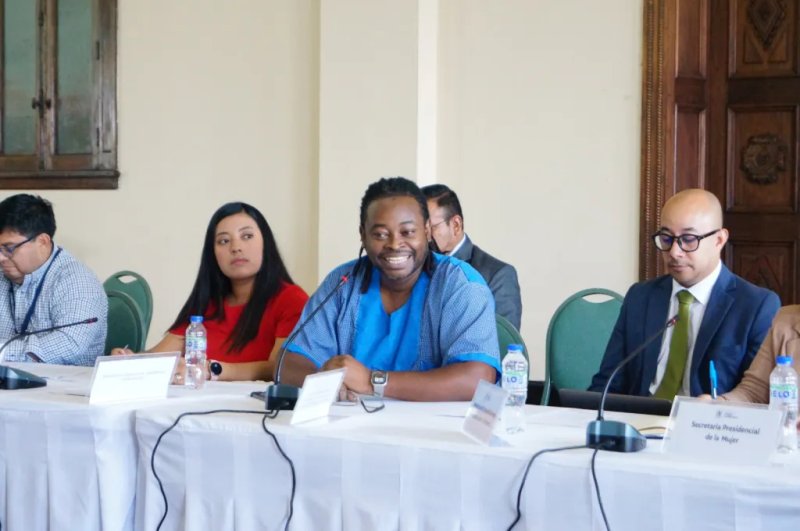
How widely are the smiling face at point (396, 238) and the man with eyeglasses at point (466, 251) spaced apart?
1.10m

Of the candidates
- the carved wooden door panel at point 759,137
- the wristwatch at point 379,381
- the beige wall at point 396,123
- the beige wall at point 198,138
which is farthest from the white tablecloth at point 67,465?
the carved wooden door panel at point 759,137

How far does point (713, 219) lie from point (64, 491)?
1711 millimetres

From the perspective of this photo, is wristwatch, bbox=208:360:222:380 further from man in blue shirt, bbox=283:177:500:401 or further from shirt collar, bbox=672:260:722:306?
shirt collar, bbox=672:260:722:306

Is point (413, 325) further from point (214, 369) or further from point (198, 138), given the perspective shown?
point (198, 138)

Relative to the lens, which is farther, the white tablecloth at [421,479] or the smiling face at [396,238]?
the smiling face at [396,238]

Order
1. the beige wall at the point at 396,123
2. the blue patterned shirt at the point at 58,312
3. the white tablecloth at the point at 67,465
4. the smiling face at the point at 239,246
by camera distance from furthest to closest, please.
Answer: the beige wall at the point at 396,123, the blue patterned shirt at the point at 58,312, the smiling face at the point at 239,246, the white tablecloth at the point at 67,465

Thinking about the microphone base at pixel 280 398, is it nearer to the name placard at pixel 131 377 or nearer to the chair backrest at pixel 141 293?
the name placard at pixel 131 377

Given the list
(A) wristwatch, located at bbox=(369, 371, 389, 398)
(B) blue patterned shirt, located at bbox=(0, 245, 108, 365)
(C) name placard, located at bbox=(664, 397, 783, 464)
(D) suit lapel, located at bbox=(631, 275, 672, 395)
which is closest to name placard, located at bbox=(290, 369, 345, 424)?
(A) wristwatch, located at bbox=(369, 371, 389, 398)

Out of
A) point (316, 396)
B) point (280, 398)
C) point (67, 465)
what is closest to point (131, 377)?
point (67, 465)

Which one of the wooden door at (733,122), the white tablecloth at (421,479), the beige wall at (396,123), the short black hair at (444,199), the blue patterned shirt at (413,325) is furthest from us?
the beige wall at (396,123)

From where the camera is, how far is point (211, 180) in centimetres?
510

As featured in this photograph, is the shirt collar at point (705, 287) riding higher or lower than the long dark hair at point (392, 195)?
lower

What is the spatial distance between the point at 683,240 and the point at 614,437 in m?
0.99

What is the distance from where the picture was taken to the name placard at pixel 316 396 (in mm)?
1978
